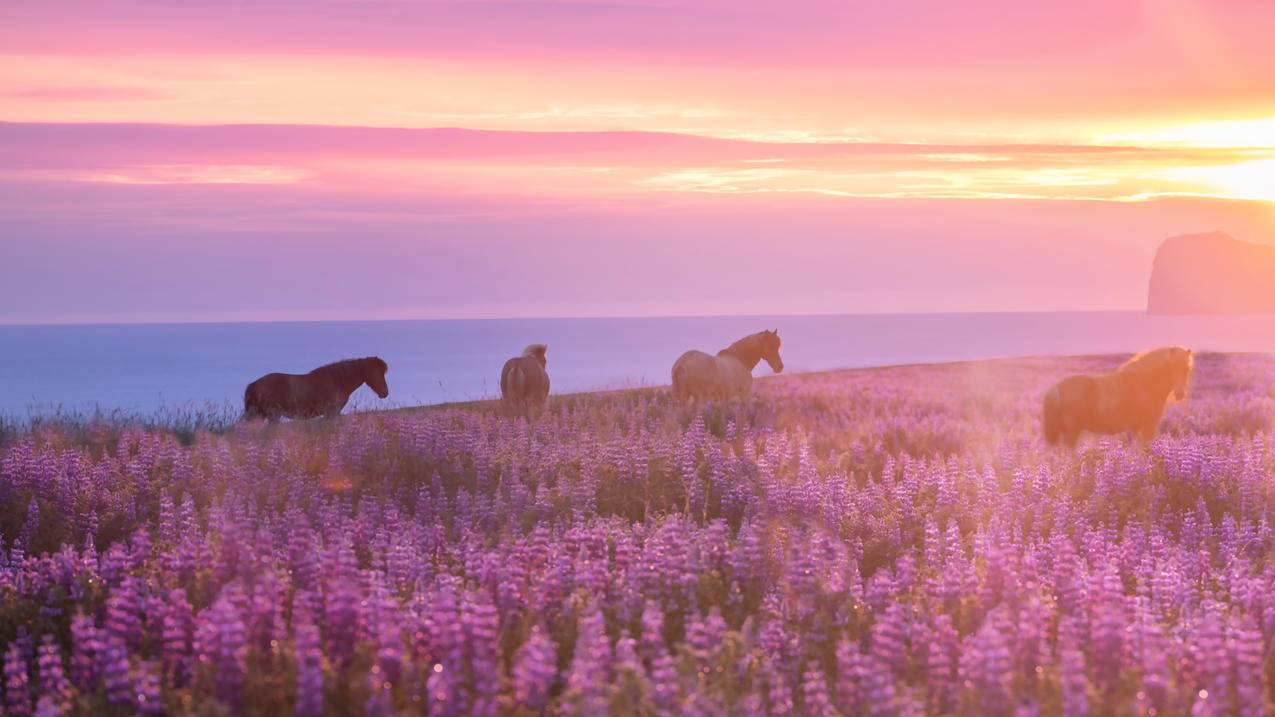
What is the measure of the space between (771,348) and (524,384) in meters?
6.70

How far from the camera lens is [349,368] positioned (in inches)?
1020

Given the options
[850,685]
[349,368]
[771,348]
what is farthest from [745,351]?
[850,685]

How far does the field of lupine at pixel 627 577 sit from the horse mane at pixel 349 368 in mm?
7412

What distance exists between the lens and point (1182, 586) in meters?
9.15

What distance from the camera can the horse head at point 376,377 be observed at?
26.4 meters

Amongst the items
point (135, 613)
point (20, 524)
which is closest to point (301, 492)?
point (20, 524)

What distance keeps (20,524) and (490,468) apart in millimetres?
4965

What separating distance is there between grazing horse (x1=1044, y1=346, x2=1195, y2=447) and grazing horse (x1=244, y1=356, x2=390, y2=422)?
41.3 feet

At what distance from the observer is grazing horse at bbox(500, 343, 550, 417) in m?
24.1

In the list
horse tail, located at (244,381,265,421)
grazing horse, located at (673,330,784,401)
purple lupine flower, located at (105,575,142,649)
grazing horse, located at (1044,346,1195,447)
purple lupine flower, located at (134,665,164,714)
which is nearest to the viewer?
purple lupine flower, located at (134,665,164,714)

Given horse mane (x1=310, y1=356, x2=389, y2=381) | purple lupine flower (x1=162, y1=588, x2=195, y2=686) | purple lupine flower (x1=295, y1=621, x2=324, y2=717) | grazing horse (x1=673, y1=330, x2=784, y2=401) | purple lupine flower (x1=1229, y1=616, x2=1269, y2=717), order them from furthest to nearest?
grazing horse (x1=673, y1=330, x2=784, y2=401)
horse mane (x1=310, y1=356, x2=389, y2=381)
purple lupine flower (x1=162, y1=588, x2=195, y2=686)
purple lupine flower (x1=1229, y1=616, x2=1269, y2=717)
purple lupine flower (x1=295, y1=621, x2=324, y2=717)

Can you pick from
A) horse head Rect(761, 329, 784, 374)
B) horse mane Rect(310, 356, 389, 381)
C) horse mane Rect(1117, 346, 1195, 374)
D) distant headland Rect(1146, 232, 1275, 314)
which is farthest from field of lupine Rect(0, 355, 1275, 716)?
distant headland Rect(1146, 232, 1275, 314)

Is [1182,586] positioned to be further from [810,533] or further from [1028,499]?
[1028,499]

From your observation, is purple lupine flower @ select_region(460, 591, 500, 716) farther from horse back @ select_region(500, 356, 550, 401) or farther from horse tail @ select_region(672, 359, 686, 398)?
horse tail @ select_region(672, 359, 686, 398)
